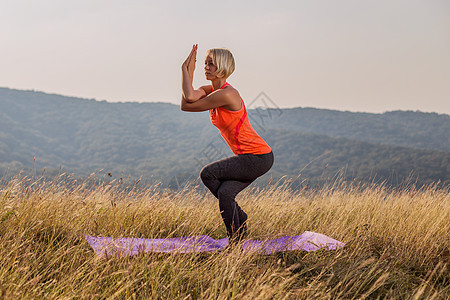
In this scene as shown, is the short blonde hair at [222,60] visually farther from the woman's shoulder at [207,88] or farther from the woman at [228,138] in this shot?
the woman's shoulder at [207,88]

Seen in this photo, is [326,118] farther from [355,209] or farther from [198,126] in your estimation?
[355,209]

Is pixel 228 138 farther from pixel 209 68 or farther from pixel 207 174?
pixel 209 68

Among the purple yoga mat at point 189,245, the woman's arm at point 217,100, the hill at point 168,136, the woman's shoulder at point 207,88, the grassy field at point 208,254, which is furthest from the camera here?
the hill at point 168,136

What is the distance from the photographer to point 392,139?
102625 millimetres

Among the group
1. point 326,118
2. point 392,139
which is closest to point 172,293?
point 392,139

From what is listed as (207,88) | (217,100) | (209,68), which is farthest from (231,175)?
(209,68)

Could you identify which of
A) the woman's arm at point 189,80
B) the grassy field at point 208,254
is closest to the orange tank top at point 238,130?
the woman's arm at point 189,80

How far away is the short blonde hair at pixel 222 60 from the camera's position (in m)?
3.55

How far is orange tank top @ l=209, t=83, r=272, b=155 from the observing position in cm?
359

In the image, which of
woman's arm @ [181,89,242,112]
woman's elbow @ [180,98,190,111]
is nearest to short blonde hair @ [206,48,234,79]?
woman's arm @ [181,89,242,112]

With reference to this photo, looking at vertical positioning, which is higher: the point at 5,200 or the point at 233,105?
the point at 233,105

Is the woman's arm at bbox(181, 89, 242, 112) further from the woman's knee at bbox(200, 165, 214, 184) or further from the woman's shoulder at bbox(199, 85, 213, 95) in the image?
the woman's knee at bbox(200, 165, 214, 184)

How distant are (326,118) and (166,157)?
5581 cm

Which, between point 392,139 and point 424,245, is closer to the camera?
point 424,245
